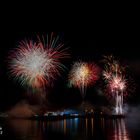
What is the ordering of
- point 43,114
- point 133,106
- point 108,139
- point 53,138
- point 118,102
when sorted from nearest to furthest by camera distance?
point 108,139 < point 53,138 < point 118,102 < point 43,114 < point 133,106

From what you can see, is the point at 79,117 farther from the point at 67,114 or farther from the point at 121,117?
the point at 121,117

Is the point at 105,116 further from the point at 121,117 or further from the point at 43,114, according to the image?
the point at 43,114

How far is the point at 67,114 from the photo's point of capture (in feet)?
369

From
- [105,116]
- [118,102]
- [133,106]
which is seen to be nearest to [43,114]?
[105,116]

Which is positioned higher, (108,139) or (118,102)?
(118,102)

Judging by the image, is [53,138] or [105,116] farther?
[105,116]

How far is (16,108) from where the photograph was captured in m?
109

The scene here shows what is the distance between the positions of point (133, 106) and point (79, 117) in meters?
31.0

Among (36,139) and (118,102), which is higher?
(118,102)

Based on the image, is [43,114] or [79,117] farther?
[79,117]

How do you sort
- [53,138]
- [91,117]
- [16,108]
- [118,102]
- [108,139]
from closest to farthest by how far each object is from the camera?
[108,139]
[53,138]
[118,102]
[16,108]
[91,117]

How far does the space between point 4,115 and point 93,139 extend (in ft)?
256

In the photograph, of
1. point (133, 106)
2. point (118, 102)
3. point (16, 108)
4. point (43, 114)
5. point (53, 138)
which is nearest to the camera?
point (53, 138)

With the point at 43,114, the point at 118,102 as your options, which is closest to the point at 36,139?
the point at 118,102
